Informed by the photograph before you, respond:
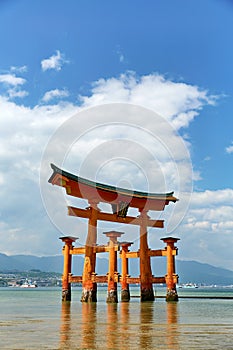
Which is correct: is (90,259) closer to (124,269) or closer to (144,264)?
(144,264)

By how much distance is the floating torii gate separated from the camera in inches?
846

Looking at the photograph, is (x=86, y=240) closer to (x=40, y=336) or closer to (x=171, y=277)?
(x=171, y=277)

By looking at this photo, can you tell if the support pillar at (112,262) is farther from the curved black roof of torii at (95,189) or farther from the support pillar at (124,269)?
A: the support pillar at (124,269)

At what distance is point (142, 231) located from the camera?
79.3ft

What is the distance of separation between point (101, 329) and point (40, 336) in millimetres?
1924

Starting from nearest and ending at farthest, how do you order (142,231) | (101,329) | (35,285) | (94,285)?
(101,329), (94,285), (142,231), (35,285)

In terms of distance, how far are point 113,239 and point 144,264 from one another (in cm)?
265

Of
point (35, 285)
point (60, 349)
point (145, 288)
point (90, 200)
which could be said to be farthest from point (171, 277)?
point (35, 285)

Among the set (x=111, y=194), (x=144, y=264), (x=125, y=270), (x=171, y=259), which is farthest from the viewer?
(x=125, y=270)

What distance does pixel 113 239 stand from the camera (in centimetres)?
2288

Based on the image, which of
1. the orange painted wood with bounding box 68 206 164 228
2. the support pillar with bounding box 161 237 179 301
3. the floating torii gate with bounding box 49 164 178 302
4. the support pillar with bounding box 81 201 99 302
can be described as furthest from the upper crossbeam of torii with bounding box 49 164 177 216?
the support pillar with bounding box 161 237 179 301

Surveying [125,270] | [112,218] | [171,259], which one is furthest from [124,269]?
[112,218]

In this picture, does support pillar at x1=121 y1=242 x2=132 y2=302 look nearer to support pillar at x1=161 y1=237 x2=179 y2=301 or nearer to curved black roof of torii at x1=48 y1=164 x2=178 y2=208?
support pillar at x1=161 y1=237 x2=179 y2=301

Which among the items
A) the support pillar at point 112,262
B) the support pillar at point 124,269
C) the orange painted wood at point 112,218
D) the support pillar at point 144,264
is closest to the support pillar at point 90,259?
the orange painted wood at point 112,218
